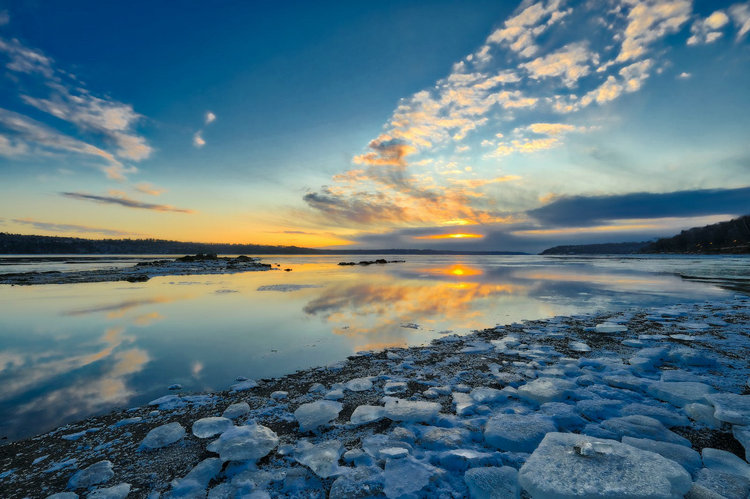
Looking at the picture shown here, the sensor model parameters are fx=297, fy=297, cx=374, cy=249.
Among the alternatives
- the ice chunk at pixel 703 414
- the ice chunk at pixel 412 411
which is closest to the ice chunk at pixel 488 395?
the ice chunk at pixel 412 411

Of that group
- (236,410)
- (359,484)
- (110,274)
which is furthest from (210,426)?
(110,274)

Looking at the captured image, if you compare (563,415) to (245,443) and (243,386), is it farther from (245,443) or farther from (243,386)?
(243,386)

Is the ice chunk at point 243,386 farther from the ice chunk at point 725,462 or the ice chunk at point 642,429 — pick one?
the ice chunk at point 725,462

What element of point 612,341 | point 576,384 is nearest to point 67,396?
point 576,384

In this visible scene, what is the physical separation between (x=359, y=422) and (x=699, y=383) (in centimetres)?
411

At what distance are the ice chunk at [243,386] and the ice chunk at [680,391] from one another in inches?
200

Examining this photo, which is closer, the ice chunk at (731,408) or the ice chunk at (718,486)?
the ice chunk at (718,486)

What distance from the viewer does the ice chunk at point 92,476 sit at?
2.31 meters

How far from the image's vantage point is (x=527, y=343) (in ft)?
19.1

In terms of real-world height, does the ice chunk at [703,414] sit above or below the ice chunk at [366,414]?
above

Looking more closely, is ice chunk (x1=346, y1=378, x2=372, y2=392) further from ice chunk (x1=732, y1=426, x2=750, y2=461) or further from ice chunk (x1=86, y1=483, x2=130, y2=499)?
ice chunk (x1=732, y1=426, x2=750, y2=461)

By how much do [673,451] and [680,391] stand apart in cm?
152

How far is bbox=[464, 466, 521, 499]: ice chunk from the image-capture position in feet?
6.73

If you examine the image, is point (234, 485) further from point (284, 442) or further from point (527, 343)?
point (527, 343)
